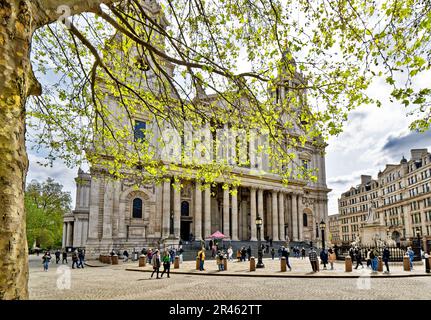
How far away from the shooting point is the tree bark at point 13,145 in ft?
10.7

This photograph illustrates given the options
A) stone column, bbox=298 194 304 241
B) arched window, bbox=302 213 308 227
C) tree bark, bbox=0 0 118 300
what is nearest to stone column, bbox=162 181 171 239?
stone column, bbox=298 194 304 241

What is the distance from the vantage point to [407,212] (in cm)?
6700

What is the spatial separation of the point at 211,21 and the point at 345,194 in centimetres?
10220

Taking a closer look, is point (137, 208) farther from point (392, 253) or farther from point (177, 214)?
point (392, 253)

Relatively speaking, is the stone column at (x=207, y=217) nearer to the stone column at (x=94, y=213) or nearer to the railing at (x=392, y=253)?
the stone column at (x=94, y=213)

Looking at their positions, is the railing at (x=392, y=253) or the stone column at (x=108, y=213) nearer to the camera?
the railing at (x=392, y=253)

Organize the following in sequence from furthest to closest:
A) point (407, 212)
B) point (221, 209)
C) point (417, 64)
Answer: point (407, 212) < point (221, 209) < point (417, 64)

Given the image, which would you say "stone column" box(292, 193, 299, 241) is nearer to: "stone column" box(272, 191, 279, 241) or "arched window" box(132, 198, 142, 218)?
"stone column" box(272, 191, 279, 241)

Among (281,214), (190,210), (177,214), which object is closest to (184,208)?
(190,210)

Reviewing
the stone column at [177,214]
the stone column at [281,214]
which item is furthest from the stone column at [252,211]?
the stone column at [177,214]

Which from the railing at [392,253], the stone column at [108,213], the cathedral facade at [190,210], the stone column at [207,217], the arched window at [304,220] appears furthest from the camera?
the arched window at [304,220]

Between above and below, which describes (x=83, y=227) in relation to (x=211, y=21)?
below

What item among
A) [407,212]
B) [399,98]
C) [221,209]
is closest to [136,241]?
[221,209]
